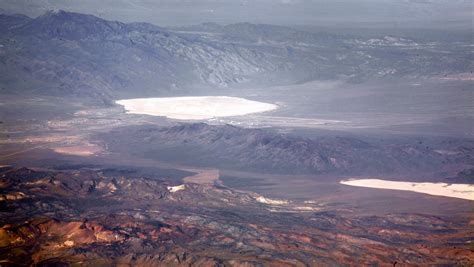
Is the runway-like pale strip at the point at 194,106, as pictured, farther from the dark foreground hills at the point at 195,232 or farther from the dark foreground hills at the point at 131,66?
the dark foreground hills at the point at 195,232

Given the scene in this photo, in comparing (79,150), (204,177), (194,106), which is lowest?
(204,177)

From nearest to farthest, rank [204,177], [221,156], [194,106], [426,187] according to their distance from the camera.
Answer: [426,187]
[204,177]
[221,156]
[194,106]

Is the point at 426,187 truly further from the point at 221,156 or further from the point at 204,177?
the point at 221,156

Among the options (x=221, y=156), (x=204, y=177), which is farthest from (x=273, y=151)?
(x=204, y=177)

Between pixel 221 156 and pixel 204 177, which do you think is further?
pixel 221 156

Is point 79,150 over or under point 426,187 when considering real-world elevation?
over

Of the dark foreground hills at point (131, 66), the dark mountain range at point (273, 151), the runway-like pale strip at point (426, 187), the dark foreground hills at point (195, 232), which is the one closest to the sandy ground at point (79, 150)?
the dark mountain range at point (273, 151)
